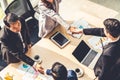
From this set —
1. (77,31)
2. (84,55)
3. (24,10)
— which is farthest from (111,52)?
(24,10)

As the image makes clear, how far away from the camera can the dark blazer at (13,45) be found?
147 inches

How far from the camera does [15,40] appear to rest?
3.84 meters

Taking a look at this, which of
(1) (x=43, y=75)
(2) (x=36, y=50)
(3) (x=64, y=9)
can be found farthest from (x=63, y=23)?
(3) (x=64, y=9)

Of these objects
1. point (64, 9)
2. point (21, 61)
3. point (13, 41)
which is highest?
point (13, 41)

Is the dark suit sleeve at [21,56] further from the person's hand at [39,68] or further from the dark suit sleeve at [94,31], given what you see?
the dark suit sleeve at [94,31]

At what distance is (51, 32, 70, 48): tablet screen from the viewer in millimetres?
4082

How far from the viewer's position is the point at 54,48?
408cm

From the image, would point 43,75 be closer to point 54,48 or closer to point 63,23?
point 54,48

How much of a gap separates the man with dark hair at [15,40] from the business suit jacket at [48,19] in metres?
0.30

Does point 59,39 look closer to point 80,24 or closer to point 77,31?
point 77,31

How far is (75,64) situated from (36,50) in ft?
1.84

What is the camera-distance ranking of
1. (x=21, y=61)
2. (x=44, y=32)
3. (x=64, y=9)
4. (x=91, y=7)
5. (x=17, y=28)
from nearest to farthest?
(x=17, y=28)
(x=21, y=61)
(x=44, y=32)
(x=91, y=7)
(x=64, y=9)

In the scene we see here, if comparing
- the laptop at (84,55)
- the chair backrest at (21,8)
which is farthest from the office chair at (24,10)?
the laptop at (84,55)

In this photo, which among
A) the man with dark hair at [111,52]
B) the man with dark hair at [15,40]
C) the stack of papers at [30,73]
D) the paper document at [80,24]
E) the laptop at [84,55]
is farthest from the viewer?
the paper document at [80,24]
